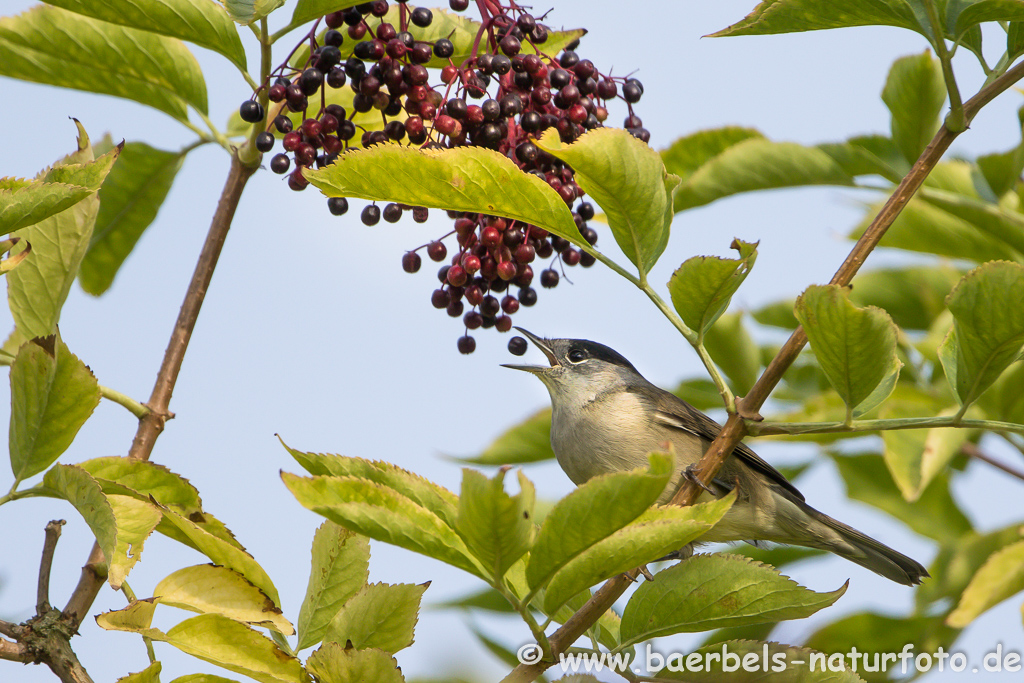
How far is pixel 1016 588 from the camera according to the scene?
254 centimetres

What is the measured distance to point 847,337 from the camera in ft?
5.71

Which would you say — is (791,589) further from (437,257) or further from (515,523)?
(437,257)

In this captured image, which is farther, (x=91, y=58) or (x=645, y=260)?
(x=91, y=58)

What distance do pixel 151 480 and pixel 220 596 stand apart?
1.04 ft

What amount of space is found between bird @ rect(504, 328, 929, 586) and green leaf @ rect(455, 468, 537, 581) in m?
1.89

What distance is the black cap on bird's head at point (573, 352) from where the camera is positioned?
419 cm

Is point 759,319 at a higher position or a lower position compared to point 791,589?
higher

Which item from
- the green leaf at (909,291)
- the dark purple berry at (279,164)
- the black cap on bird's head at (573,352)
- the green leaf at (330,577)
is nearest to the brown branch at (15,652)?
the green leaf at (330,577)

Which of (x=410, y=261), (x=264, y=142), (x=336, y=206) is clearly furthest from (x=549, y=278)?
(x=264, y=142)

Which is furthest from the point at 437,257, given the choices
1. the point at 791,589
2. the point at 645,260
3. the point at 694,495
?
the point at 791,589

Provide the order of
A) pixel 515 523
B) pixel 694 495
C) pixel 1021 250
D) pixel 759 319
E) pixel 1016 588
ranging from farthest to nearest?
pixel 759 319, pixel 1021 250, pixel 1016 588, pixel 694 495, pixel 515 523

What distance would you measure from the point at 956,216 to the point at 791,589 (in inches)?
80.6

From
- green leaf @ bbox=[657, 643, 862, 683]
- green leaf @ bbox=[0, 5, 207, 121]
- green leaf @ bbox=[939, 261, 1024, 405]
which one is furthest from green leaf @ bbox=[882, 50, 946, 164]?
green leaf @ bbox=[0, 5, 207, 121]

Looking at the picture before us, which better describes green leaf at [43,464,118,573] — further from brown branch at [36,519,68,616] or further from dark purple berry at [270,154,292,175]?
dark purple berry at [270,154,292,175]
